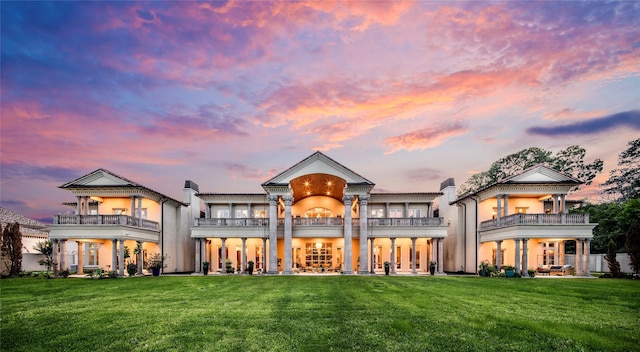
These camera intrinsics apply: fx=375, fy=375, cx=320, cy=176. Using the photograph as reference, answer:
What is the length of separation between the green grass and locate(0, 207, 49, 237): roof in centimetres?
2990

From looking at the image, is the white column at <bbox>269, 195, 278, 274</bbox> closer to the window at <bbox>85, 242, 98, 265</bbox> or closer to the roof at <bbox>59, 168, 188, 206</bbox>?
the roof at <bbox>59, 168, 188, 206</bbox>

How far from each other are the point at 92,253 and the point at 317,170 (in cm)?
2299

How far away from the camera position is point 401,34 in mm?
Answer: 21344

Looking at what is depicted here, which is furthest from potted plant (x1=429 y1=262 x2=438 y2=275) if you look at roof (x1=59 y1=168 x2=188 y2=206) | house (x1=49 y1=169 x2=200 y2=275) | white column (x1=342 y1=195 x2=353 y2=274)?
roof (x1=59 y1=168 x2=188 y2=206)

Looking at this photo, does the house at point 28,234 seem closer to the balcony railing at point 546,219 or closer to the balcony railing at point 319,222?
the balcony railing at point 319,222

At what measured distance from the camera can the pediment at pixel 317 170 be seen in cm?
3192

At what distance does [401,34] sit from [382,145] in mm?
19011

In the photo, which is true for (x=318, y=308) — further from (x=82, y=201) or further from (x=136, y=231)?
(x=82, y=201)

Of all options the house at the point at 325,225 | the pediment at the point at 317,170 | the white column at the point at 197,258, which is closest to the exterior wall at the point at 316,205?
the house at the point at 325,225

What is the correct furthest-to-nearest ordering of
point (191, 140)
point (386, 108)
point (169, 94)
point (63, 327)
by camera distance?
point (191, 140)
point (386, 108)
point (169, 94)
point (63, 327)

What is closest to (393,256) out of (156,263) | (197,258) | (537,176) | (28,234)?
(537,176)

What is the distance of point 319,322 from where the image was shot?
11.1 m

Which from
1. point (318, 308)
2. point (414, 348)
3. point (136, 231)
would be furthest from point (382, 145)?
point (414, 348)

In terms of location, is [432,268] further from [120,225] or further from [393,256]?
[120,225]
